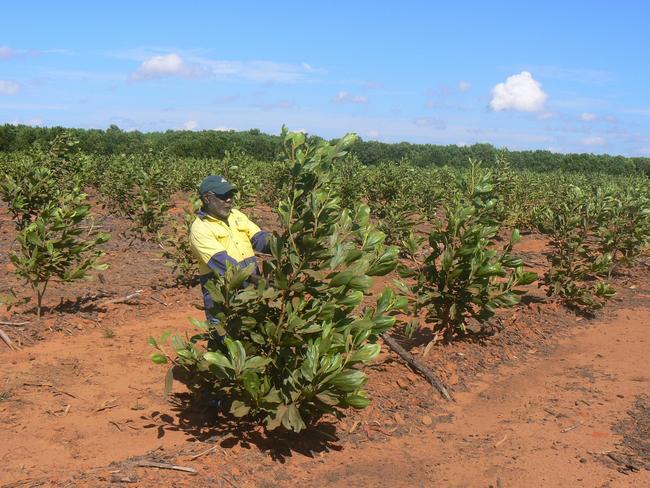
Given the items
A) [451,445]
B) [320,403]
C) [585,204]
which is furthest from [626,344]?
[320,403]

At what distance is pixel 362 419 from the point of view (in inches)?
173

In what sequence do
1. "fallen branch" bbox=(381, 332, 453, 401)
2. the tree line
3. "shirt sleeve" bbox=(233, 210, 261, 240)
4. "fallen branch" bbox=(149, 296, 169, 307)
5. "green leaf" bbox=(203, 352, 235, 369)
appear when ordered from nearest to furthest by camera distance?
"green leaf" bbox=(203, 352, 235, 369)
"shirt sleeve" bbox=(233, 210, 261, 240)
"fallen branch" bbox=(381, 332, 453, 401)
"fallen branch" bbox=(149, 296, 169, 307)
the tree line

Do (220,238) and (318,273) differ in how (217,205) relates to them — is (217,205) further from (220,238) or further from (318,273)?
(318,273)

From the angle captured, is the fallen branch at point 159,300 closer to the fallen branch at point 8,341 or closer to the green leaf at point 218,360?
the fallen branch at point 8,341

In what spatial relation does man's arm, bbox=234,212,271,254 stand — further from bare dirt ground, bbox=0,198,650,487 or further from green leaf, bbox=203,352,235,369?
bare dirt ground, bbox=0,198,650,487

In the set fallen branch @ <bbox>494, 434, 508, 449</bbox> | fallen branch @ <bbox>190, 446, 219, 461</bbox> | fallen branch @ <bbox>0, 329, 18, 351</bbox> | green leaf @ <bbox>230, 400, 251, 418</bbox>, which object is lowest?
fallen branch @ <bbox>494, 434, 508, 449</bbox>

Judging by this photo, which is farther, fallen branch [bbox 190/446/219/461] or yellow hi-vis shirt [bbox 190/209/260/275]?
yellow hi-vis shirt [bbox 190/209/260/275]

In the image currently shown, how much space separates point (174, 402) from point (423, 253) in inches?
290

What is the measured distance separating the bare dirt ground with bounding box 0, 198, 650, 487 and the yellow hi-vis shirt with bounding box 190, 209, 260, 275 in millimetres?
1118

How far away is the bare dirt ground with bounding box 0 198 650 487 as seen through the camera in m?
3.64

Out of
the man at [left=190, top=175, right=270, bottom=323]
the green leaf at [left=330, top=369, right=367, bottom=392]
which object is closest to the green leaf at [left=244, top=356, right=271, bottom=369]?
the green leaf at [left=330, top=369, right=367, bottom=392]

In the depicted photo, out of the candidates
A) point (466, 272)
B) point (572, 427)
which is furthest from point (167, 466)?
point (466, 272)

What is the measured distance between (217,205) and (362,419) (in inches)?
71.6

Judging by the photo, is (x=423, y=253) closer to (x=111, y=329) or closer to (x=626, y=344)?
(x=626, y=344)
